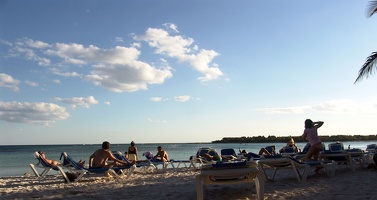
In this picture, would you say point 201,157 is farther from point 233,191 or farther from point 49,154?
point 49,154

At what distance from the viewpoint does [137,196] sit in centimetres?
552

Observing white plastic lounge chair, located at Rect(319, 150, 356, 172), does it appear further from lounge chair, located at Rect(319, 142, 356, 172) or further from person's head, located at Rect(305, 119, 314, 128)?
person's head, located at Rect(305, 119, 314, 128)

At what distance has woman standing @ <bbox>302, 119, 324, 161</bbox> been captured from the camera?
748 cm

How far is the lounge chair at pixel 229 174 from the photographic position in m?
4.53

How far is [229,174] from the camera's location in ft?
15.2

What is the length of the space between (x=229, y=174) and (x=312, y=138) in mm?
3582

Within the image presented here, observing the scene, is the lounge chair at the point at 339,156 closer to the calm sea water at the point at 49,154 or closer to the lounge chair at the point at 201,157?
the lounge chair at the point at 201,157

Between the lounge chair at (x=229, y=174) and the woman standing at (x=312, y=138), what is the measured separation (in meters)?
3.20

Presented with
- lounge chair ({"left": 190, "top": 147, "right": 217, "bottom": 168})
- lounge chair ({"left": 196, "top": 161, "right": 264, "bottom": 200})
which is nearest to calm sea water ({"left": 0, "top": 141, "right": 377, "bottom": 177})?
lounge chair ({"left": 190, "top": 147, "right": 217, "bottom": 168})

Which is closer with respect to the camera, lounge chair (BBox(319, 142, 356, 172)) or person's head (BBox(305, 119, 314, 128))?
person's head (BBox(305, 119, 314, 128))

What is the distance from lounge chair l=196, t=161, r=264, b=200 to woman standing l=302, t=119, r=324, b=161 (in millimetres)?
3198

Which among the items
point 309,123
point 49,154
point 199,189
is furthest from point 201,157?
point 49,154

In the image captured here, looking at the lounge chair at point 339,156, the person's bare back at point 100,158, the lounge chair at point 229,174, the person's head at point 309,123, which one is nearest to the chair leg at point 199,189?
the lounge chair at point 229,174

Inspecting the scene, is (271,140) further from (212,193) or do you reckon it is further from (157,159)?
(212,193)
